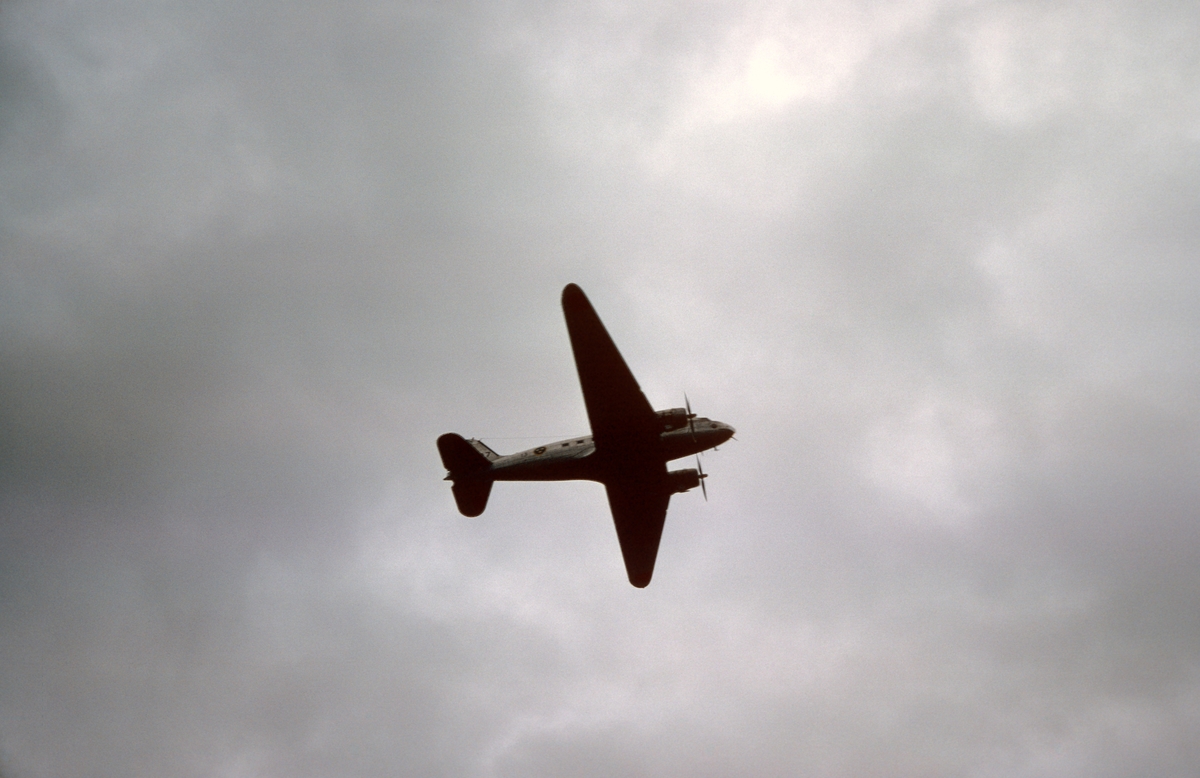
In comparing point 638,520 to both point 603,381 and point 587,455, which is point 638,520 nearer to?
point 587,455

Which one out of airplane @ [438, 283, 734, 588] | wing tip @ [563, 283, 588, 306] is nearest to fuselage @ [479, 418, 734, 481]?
airplane @ [438, 283, 734, 588]

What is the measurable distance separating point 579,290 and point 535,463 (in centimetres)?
1147

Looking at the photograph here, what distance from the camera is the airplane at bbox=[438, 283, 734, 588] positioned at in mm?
39531

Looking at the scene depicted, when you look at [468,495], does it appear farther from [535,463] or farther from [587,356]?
[587,356]

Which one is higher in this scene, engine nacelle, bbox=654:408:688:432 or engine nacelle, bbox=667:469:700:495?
engine nacelle, bbox=654:408:688:432

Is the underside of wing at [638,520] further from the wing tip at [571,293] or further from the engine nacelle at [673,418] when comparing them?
the wing tip at [571,293]

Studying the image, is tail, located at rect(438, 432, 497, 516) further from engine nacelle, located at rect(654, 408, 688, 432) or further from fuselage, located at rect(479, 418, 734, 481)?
engine nacelle, located at rect(654, 408, 688, 432)

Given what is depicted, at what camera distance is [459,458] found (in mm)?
46250

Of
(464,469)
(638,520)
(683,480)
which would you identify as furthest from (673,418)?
(464,469)

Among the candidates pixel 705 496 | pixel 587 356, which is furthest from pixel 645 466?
pixel 587 356

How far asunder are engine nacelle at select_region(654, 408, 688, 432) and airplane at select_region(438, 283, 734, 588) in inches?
2.2

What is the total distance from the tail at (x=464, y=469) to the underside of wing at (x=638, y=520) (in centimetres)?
777

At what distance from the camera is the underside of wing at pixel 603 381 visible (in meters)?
38.9

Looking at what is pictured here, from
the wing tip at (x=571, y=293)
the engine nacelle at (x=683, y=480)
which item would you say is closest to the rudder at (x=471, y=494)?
the engine nacelle at (x=683, y=480)
